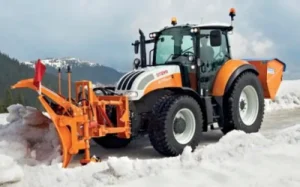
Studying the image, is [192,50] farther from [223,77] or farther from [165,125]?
[165,125]

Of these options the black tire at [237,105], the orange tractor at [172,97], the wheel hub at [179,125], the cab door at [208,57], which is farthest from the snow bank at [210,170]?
the cab door at [208,57]

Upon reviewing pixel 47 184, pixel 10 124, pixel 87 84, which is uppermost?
pixel 87 84

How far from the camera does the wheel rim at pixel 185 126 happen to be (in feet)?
24.1

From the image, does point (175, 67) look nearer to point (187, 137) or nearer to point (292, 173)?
point (187, 137)

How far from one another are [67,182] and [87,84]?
173 centimetres

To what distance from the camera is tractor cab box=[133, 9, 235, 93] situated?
8062 mm

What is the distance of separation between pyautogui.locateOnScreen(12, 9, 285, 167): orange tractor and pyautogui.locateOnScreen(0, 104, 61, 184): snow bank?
0.46m

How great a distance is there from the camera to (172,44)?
8.39 m

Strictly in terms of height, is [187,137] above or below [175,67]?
below

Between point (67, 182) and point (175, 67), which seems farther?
point (175, 67)

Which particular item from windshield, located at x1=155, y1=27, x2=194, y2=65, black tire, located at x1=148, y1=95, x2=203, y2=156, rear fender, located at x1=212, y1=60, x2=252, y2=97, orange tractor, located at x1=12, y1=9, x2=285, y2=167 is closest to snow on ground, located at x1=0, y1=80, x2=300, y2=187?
orange tractor, located at x1=12, y1=9, x2=285, y2=167

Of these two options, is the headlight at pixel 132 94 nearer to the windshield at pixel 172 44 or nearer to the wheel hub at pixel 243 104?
the windshield at pixel 172 44

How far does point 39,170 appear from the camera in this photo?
5.88 meters

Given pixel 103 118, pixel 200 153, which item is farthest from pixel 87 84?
pixel 200 153
